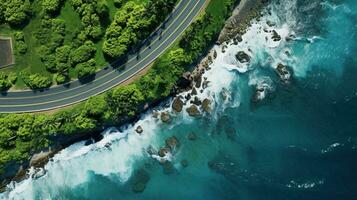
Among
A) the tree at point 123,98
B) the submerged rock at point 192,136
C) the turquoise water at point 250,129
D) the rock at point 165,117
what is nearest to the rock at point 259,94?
the turquoise water at point 250,129

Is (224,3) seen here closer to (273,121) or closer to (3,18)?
(273,121)

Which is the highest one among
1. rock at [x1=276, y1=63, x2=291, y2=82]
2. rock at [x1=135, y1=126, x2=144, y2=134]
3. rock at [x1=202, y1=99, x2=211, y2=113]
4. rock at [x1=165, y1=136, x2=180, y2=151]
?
rock at [x1=276, y1=63, x2=291, y2=82]

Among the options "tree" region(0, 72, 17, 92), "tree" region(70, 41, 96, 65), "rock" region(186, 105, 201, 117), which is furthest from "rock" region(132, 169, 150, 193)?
"tree" region(0, 72, 17, 92)

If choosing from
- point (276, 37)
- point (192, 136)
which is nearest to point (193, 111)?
point (192, 136)

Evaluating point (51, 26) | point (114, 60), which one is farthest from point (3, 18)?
point (114, 60)

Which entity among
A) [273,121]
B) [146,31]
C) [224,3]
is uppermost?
[224,3]

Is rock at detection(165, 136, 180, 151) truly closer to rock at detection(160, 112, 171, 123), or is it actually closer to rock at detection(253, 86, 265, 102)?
rock at detection(160, 112, 171, 123)

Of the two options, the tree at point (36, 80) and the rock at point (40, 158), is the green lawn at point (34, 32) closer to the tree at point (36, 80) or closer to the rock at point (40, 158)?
the tree at point (36, 80)
